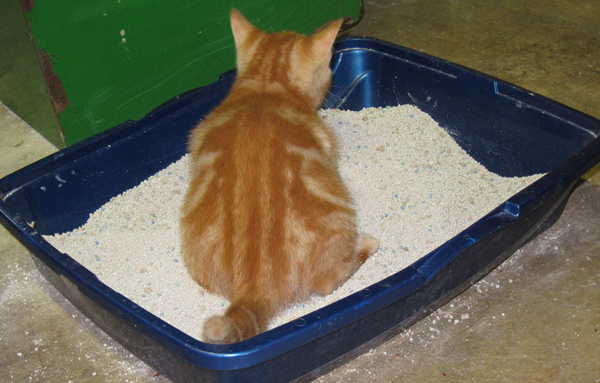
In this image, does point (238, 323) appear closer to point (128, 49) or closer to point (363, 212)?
point (363, 212)

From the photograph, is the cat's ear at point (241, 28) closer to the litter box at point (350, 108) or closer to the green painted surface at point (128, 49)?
the litter box at point (350, 108)

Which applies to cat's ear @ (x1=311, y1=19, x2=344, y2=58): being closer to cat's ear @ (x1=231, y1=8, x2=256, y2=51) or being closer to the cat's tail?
cat's ear @ (x1=231, y1=8, x2=256, y2=51)

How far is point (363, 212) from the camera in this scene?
1.89 m

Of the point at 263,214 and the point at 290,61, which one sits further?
the point at 290,61

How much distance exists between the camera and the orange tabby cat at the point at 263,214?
1.32m

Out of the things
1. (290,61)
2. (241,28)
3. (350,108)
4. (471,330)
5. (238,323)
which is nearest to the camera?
(238,323)

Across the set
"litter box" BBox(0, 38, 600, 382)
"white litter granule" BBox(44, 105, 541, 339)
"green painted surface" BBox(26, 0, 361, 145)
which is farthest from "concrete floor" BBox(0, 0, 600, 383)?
"green painted surface" BBox(26, 0, 361, 145)

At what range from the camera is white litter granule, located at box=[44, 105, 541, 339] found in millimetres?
1634

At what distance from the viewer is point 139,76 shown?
207 cm

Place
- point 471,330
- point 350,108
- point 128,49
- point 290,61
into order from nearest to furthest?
point 471,330
point 290,61
point 128,49
point 350,108

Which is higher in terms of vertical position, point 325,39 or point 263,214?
point 325,39

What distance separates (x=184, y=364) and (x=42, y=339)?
57cm

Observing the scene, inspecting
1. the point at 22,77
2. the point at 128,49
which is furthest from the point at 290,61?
the point at 22,77

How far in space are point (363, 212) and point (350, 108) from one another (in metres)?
0.63
